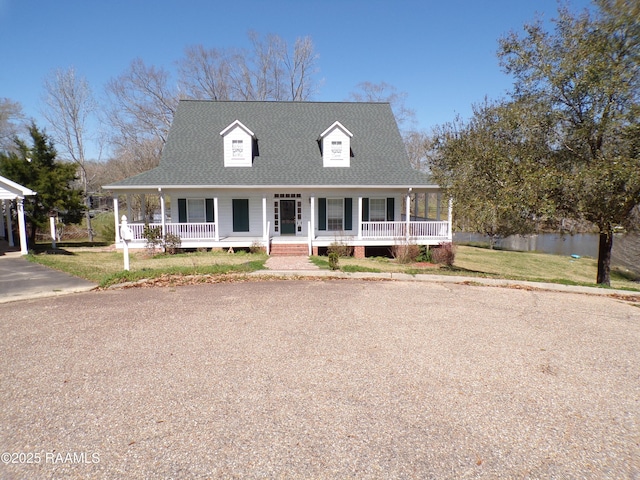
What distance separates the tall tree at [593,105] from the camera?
9.46 metres

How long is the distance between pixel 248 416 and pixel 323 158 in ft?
52.4

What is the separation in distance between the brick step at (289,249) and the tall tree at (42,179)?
10591 millimetres

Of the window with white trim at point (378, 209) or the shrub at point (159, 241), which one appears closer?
the shrub at point (159, 241)

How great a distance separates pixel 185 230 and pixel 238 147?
186 inches

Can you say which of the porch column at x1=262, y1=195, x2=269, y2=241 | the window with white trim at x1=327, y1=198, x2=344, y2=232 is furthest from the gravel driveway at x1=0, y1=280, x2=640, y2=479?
the window with white trim at x1=327, y1=198, x2=344, y2=232

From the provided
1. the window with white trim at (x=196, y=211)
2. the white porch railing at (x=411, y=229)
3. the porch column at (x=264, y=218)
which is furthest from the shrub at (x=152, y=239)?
the white porch railing at (x=411, y=229)

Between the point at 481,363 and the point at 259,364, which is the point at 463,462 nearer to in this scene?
the point at 481,363

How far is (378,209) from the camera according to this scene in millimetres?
18266

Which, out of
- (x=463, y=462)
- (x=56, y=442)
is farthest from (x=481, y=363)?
(x=56, y=442)

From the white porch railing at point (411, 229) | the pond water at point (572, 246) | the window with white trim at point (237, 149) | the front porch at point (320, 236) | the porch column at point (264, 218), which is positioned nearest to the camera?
the porch column at point (264, 218)

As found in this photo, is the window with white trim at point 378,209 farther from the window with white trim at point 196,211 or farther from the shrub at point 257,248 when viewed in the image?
the window with white trim at point 196,211

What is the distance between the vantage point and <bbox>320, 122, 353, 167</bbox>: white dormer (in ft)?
59.8

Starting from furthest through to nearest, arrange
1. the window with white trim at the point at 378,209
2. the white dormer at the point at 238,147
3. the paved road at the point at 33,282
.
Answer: the window with white trim at the point at 378,209 < the white dormer at the point at 238,147 < the paved road at the point at 33,282

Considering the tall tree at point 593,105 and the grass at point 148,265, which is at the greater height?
the tall tree at point 593,105
